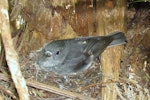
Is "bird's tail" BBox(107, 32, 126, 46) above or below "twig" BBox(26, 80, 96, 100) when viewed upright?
above

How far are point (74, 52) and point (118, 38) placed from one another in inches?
21.3

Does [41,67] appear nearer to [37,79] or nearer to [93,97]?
[37,79]

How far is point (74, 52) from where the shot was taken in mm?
3975

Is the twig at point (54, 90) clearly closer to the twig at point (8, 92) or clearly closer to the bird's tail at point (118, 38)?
the twig at point (8, 92)

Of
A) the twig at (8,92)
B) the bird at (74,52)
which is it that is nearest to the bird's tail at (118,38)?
the bird at (74,52)

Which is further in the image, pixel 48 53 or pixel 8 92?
pixel 48 53

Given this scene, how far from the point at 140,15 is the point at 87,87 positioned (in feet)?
3.64

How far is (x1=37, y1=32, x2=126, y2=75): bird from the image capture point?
380 cm

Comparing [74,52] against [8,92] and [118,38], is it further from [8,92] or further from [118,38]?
Result: [8,92]

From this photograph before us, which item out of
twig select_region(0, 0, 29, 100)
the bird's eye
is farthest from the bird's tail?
twig select_region(0, 0, 29, 100)

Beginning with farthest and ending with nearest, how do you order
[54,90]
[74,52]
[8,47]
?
1. [74,52]
2. [54,90]
3. [8,47]

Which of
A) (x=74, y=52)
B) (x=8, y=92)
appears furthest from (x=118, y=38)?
(x=8, y=92)

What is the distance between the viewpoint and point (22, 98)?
2301 mm

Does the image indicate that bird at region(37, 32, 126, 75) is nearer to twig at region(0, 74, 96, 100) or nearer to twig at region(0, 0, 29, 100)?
twig at region(0, 74, 96, 100)
